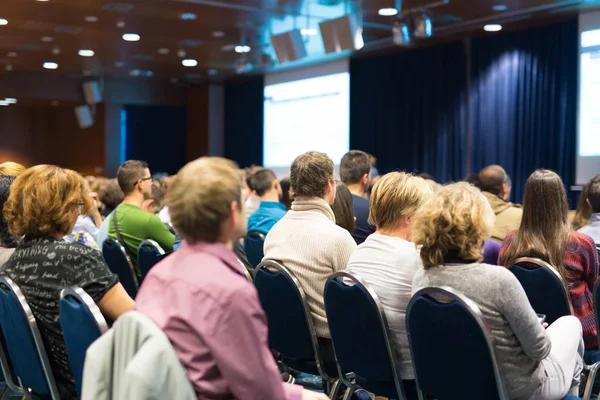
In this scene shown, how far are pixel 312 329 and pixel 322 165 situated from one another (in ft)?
2.66

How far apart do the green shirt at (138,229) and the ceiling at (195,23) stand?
15.6ft

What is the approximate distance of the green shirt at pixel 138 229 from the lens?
181 inches

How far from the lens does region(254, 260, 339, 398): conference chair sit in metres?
2.97

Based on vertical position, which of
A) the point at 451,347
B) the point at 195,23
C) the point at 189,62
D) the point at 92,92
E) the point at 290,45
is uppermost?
the point at 195,23

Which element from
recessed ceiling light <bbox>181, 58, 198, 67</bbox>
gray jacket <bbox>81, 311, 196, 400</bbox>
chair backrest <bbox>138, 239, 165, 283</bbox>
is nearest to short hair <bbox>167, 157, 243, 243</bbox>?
gray jacket <bbox>81, 311, 196, 400</bbox>

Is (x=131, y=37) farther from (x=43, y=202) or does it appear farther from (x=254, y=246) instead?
(x=43, y=202)

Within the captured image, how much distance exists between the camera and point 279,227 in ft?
10.9

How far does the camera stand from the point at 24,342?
7.72ft

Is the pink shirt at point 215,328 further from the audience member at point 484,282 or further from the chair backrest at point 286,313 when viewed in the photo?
the chair backrest at point 286,313

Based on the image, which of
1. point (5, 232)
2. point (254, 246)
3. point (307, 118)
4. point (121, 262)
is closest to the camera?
point (5, 232)

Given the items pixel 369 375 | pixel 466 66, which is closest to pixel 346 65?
pixel 466 66

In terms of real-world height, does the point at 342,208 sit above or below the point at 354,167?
below

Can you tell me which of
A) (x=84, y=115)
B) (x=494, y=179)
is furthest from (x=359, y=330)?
(x=84, y=115)

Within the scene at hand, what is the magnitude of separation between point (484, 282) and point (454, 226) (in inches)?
8.0
